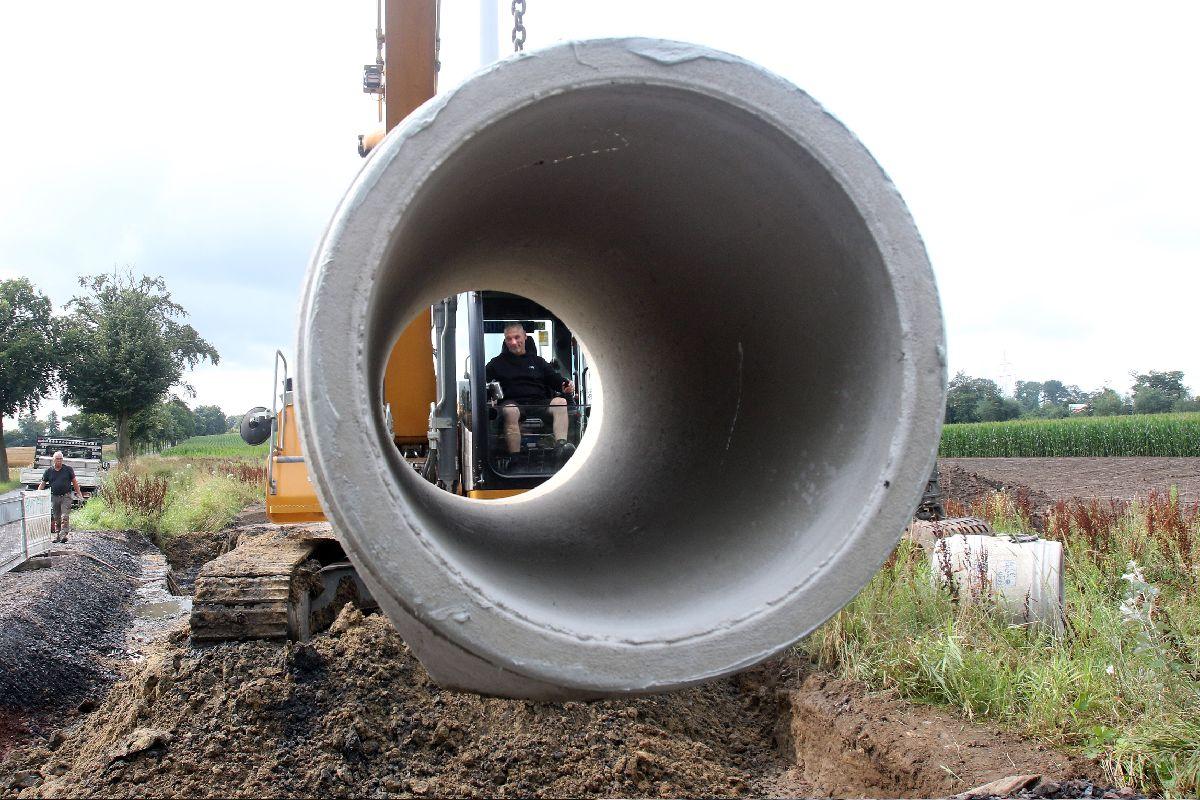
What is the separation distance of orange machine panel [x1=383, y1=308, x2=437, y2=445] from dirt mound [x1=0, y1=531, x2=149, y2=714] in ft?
9.30

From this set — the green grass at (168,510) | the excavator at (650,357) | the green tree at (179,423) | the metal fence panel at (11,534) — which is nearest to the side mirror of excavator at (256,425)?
the excavator at (650,357)

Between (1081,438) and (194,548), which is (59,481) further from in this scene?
(1081,438)

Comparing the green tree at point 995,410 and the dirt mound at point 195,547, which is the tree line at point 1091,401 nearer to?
the green tree at point 995,410

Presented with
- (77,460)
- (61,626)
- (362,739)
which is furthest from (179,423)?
(362,739)

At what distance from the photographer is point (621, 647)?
1.68 metres

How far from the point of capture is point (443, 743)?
12.8ft

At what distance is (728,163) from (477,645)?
49.9 inches

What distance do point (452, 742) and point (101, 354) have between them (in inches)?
1197

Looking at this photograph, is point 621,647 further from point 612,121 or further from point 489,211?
point 489,211

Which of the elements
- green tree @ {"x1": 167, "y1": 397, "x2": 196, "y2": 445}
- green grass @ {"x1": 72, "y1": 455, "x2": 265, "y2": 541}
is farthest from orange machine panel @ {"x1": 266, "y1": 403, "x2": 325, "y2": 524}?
green tree @ {"x1": 167, "y1": 397, "x2": 196, "y2": 445}

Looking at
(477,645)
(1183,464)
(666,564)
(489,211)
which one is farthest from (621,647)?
(1183,464)

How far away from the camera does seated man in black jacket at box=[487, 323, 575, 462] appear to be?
547cm

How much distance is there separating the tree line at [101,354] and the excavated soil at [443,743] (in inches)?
1128

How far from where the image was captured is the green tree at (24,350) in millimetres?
34125
